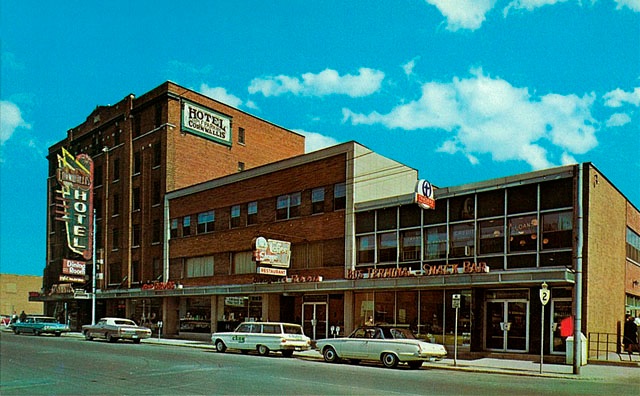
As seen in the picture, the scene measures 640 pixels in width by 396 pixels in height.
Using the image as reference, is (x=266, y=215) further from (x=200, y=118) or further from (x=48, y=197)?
(x=48, y=197)

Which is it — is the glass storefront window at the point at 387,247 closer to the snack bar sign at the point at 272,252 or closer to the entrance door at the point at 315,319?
the entrance door at the point at 315,319

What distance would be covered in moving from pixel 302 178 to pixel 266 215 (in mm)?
3552

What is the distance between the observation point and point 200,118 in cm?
4725

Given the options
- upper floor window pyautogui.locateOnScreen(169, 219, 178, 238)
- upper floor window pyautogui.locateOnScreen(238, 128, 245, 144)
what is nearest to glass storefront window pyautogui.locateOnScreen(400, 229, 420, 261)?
upper floor window pyautogui.locateOnScreen(169, 219, 178, 238)

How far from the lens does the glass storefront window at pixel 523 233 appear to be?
2410cm

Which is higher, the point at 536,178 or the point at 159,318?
the point at 536,178

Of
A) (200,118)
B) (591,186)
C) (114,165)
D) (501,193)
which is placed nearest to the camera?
(591,186)

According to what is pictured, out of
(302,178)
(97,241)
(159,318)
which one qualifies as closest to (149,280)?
(159,318)

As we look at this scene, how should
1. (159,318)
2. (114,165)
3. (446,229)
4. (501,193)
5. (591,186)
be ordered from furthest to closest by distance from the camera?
(114,165)
(159,318)
(446,229)
(501,193)
(591,186)

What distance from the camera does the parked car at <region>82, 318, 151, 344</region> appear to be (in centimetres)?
3384

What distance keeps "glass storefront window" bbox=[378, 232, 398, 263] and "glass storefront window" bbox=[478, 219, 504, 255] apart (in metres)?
4.52

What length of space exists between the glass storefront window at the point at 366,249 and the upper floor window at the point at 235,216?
10.1 metres

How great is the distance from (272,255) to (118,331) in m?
9.50

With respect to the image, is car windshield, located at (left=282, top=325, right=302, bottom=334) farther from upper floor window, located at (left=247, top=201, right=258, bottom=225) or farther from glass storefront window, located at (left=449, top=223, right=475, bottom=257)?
upper floor window, located at (left=247, top=201, right=258, bottom=225)
